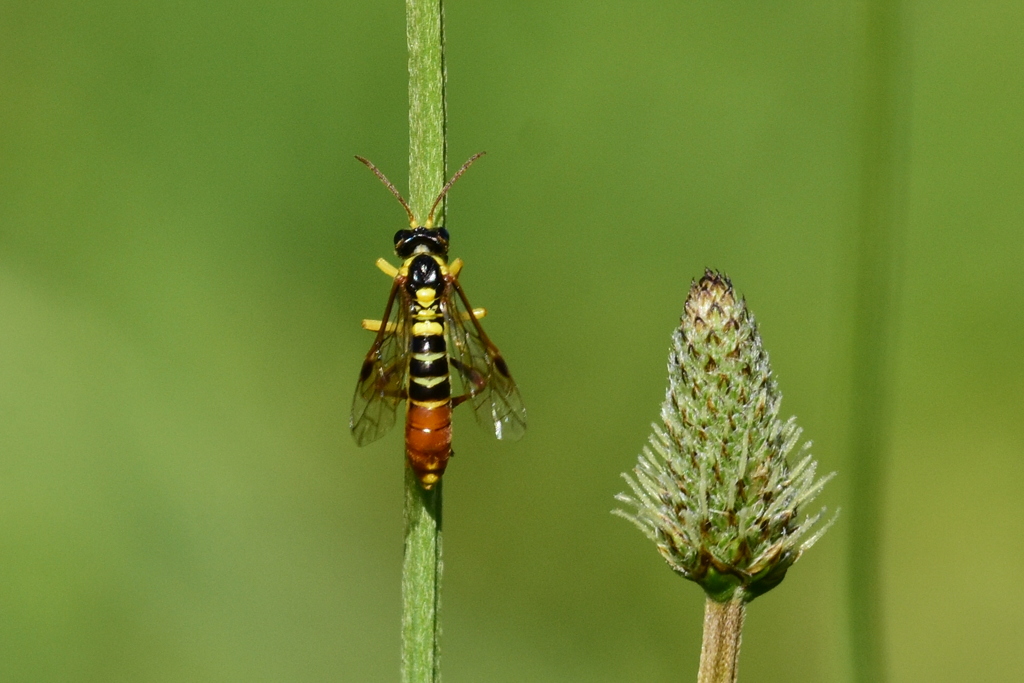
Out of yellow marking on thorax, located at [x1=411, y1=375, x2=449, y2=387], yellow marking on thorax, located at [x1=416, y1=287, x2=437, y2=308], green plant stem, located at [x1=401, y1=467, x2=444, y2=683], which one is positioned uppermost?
yellow marking on thorax, located at [x1=416, y1=287, x2=437, y2=308]

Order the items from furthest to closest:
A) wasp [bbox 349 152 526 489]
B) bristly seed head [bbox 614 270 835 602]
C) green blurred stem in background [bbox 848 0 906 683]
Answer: wasp [bbox 349 152 526 489], green blurred stem in background [bbox 848 0 906 683], bristly seed head [bbox 614 270 835 602]

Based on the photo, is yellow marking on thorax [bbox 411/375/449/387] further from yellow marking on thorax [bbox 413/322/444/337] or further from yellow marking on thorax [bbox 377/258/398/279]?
yellow marking on thorax [bbox 377/258/398/279]

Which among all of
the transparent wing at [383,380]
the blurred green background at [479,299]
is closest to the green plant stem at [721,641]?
the transparent wing at [383,380]

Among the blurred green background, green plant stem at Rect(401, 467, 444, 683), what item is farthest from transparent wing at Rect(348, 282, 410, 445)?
the blurred green background

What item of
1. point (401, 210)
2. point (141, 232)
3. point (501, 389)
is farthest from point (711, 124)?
point (141, 232)

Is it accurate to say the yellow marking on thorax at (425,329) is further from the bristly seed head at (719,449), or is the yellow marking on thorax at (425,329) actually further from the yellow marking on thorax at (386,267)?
the bristly seed head at (719,449)

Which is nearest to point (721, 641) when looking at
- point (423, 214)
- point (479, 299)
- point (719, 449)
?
point (719, 449)
